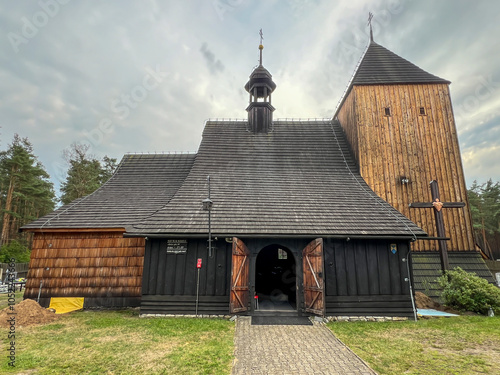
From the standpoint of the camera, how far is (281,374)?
4.01 metres

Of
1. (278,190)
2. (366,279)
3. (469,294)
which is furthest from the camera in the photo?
(278,190)

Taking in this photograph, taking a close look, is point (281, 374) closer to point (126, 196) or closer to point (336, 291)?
point (336, 291)

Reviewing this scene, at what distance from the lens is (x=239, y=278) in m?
7.56

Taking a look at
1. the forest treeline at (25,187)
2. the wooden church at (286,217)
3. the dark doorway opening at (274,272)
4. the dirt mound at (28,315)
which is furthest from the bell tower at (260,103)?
the forest treeline at (25,187)

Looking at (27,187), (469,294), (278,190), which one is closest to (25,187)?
(27,187)

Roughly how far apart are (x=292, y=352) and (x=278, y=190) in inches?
235

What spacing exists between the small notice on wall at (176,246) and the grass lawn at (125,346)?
1958mm

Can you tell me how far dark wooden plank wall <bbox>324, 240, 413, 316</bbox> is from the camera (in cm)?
768

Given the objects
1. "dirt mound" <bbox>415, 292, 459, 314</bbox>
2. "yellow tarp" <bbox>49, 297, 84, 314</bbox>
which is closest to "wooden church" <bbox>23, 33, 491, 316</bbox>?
"yellow tarp" <bbox>49, 297, 84, 314</bbox>

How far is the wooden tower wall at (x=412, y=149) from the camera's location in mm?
10477

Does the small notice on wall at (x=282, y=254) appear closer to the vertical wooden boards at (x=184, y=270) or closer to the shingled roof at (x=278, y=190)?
the shingled roof at (x=278, y=190)

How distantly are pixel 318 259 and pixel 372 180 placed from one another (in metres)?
5.50

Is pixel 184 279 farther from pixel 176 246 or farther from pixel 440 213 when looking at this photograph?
pixel 440 213

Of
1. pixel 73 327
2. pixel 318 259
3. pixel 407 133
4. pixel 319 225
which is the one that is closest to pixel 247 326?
pixel 318 259
